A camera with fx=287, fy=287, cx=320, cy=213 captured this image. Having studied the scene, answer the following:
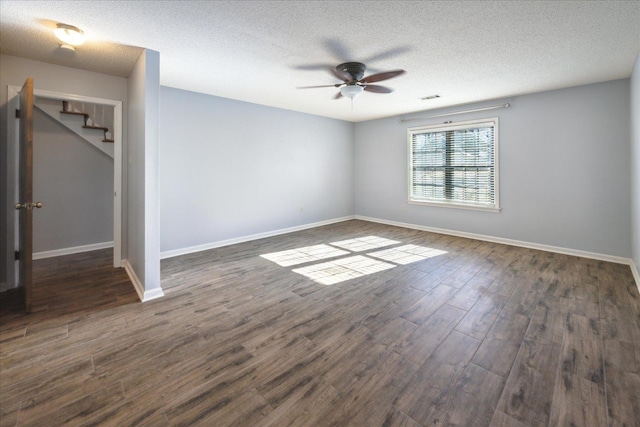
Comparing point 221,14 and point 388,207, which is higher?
point 221,14

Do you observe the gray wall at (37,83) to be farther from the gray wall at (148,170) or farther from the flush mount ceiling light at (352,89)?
the flush mount ceiling light at (352,89)

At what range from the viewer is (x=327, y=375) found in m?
1.79

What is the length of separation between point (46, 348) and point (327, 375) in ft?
6.73

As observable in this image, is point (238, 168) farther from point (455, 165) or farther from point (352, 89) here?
point (455, 165)

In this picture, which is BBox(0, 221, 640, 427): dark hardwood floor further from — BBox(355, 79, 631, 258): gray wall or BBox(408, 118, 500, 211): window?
BBox(408, 118, 500, 211): window

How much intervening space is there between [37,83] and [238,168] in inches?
103

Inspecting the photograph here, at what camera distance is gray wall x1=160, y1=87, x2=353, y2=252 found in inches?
172

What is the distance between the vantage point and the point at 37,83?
3.19 meters

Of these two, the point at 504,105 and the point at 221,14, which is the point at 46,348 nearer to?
the point at 221,14

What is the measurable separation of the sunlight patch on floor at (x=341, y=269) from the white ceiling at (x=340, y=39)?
2.48 meters

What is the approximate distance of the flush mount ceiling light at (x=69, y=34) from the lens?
2.46 meters

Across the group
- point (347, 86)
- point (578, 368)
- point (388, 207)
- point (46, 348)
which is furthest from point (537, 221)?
point (46, 348)

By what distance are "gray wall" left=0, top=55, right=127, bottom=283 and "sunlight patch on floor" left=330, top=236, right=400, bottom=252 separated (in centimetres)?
388

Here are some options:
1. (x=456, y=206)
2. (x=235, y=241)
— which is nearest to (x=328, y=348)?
(x=235, y=241)
